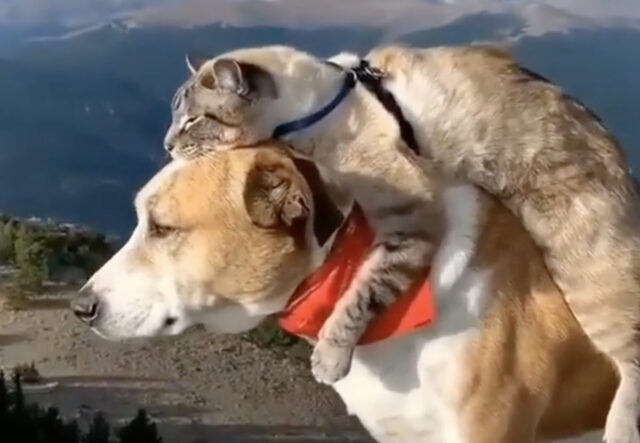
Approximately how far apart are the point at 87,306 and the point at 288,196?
29cm

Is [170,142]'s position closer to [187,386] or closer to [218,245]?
[218,245]

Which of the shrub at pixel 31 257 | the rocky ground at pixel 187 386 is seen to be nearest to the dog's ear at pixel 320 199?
the rocky ground at pixel 187 386

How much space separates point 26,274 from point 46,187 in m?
0.18

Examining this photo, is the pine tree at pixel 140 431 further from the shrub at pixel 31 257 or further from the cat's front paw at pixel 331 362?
the cat's front paw at pixel 331 362

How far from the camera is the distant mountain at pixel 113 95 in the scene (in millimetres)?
2928

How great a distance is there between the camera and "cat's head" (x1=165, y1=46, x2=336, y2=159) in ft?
5.33

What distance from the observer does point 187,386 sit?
2.85m

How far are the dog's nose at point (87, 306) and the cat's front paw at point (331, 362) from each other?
0.88ft

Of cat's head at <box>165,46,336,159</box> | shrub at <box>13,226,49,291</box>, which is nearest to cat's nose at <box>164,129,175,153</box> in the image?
cat's head at <box>165,46,336,159</box>

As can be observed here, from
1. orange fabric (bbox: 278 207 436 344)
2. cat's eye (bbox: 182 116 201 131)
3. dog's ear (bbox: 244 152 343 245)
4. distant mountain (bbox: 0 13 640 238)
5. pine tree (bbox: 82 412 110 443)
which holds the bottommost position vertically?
pine tree (bbox: 82 412 110 443)

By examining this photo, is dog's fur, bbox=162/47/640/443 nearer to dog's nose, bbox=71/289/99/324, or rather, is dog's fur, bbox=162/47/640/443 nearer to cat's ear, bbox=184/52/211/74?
cat's ear, bbox=184/52/211/74

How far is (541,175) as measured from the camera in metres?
1.67

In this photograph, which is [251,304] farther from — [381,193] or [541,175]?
[541,175]

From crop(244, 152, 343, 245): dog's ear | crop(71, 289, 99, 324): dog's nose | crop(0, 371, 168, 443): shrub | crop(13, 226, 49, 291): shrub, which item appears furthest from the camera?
crop(13, 226, 49, 291): shrub
